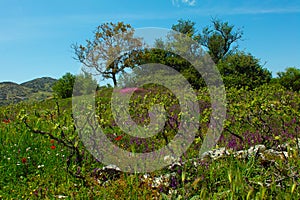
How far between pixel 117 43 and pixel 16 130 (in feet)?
73.2

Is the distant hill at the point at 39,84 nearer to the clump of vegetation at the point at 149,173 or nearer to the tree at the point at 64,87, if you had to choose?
the tree at the point at 64,87

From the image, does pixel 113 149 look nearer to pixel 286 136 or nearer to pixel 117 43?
pixel 286 136

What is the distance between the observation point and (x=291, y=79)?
2444 centimetres

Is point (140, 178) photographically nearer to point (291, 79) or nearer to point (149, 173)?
point (149, 173)

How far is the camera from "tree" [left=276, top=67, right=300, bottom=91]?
23.5m

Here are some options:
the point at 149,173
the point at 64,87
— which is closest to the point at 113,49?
the point at 64,87

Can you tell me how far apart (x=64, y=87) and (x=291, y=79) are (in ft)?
55.8

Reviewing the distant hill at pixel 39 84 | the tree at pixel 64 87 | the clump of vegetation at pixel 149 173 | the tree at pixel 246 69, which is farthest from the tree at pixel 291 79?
the distant hill at pixel 39 84

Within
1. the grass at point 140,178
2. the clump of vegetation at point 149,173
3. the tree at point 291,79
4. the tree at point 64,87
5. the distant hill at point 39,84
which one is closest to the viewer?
the grass at point 140,178

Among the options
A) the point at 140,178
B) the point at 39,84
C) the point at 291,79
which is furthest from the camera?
the point at 39,84

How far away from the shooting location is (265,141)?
6656mm

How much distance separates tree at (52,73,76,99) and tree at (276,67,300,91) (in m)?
15.8

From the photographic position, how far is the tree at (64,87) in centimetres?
2659

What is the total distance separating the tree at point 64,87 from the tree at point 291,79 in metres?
15.8
